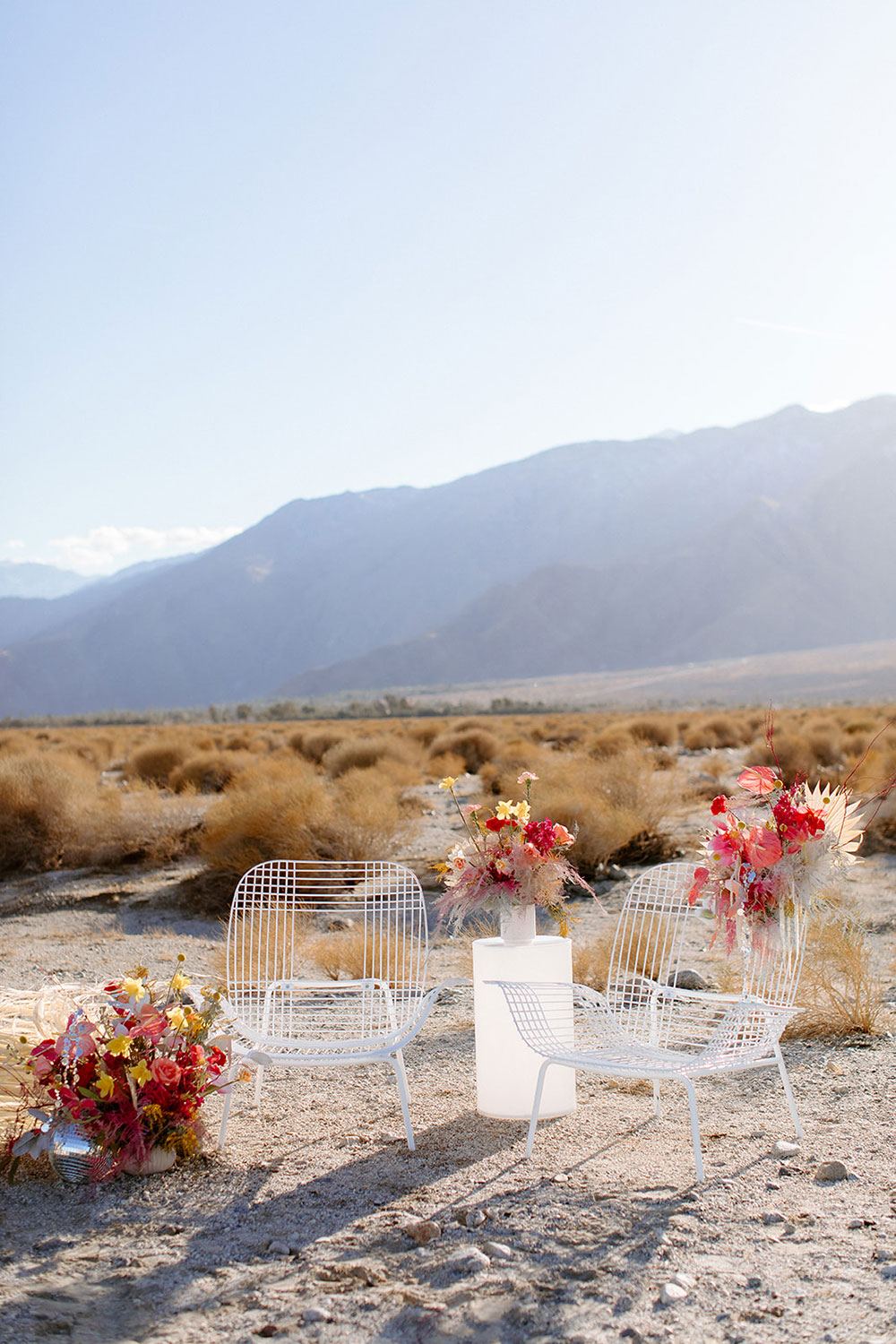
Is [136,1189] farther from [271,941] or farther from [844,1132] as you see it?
[271,941]

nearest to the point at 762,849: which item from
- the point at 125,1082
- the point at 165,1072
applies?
the point at 165,1072

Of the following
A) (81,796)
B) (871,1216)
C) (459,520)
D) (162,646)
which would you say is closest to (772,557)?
(459,520)

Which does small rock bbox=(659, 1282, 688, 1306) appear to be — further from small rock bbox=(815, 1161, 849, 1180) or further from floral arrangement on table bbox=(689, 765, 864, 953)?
floral arrangement on table bbox=(689, 765, 864, 953)

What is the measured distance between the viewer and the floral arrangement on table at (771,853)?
4199 mm

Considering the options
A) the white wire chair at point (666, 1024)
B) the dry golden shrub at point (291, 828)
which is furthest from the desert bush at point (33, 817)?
the white wire chair at point (666, 1024)

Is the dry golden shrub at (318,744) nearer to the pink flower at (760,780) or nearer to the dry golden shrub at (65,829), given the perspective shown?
the dry golden shrub at (65,829)

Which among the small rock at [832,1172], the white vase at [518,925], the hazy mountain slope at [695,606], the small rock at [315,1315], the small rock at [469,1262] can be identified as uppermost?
the hazy mountain slope at [695,606]

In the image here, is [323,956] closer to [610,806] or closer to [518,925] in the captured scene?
[518,925]

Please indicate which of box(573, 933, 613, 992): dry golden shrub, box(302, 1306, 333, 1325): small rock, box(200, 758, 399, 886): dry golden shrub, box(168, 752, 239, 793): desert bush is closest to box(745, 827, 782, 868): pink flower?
box(302, 1306, 333, 1325): small rock

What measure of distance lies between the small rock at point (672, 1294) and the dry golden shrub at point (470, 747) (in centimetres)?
2005

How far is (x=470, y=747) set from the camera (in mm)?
24125

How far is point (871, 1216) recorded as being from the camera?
3.73 meters

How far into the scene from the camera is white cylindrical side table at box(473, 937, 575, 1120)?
4.81 metres

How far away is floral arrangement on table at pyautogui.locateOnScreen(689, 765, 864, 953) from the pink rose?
1.99 metres
